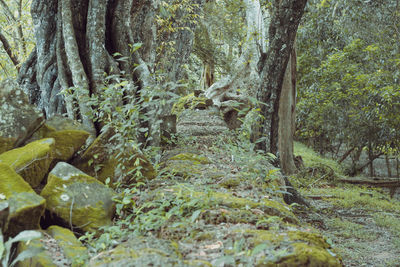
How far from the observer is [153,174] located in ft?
12.3

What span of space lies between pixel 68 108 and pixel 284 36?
3.59 m

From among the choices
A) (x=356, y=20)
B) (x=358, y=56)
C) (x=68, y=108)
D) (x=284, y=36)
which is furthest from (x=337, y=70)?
(x=68, y=108)

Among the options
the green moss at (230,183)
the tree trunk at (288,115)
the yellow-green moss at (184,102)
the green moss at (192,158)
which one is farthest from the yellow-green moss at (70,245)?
the tree trunk at (288,115)

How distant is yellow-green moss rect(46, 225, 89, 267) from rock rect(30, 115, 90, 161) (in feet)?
3.20

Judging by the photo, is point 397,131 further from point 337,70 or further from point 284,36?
point 284,36

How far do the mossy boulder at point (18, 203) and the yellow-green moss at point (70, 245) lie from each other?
0.59 feet

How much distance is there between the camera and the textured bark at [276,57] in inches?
239

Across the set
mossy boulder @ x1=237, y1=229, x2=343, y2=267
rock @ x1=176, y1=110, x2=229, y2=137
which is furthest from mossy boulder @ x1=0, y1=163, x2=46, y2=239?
rock @ x1=176, y1=110, x2=229, y2=137

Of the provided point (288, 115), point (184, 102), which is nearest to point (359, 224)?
point (288, 115)

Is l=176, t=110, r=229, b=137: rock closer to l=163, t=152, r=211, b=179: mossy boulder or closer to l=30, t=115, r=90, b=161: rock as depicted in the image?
l=163, t=152, r=211, b=179: mossy boulder

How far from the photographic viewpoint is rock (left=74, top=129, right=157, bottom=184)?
3.68 m

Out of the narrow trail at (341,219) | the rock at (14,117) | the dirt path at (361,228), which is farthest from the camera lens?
the dirt path at (361,228)

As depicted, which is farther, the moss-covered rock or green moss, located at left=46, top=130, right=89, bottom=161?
the moss-covered rock

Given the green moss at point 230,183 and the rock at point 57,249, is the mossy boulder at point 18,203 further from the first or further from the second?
the green moss at point 230,183
